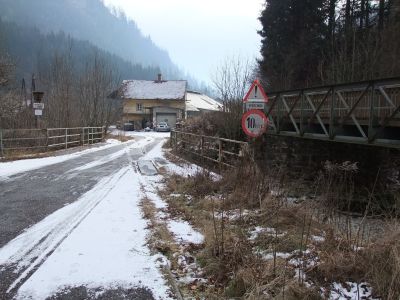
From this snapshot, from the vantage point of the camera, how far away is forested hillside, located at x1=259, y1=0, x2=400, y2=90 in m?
25.0

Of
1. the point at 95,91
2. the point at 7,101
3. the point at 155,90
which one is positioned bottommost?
the point at 7,101

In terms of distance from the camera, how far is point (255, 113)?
10734 mm

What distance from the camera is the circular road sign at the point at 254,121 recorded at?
10.7 meters

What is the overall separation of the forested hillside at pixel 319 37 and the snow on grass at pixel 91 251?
1911 cm

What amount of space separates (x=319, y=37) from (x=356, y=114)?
49.7ft

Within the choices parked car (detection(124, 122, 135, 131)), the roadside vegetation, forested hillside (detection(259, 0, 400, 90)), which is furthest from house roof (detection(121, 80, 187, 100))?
the roadside vegetation

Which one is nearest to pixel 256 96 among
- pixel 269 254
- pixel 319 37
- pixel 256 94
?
pixel 256 94

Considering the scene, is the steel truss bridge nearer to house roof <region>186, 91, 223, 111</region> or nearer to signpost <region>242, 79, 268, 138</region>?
signpost <region>242, 79, 268, 138</region>

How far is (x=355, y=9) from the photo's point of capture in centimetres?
3334

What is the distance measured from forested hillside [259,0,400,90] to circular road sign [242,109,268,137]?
14997 mm

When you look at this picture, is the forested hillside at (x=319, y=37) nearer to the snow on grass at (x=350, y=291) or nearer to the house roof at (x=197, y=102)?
the snow on grass at (x=350, y=291)

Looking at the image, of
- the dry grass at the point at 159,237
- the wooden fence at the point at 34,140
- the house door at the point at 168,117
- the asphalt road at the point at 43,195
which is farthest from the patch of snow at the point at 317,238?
the house door at the point at 168,117

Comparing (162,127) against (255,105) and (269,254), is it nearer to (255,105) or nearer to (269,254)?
(255,105)

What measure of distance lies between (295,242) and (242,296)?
163 centimetres
